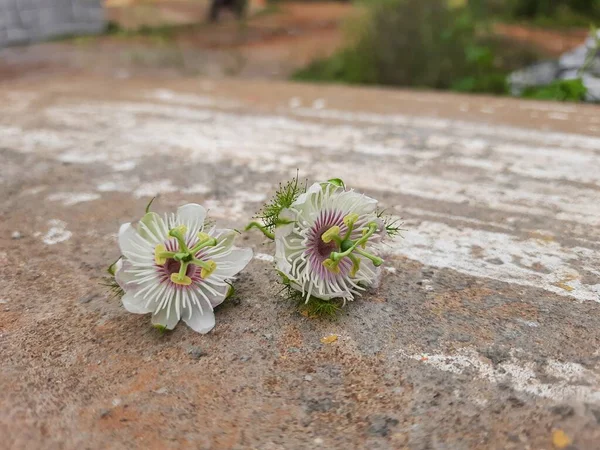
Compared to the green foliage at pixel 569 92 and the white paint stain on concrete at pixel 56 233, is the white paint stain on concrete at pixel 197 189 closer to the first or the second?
the white paint stain on concrete at pixel 56 233

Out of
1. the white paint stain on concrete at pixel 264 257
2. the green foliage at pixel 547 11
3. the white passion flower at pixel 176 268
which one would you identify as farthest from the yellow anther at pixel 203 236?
the green foliage at pixel 547 11

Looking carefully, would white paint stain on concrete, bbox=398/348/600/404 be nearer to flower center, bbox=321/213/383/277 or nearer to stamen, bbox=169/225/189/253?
flower center, bbox=321/213/383/277

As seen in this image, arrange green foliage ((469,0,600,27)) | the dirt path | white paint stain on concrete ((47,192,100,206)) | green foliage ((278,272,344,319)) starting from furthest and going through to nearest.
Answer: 1. green foliage ((469,0,600,27))
2. the dirt path
3. white paint stain on concrete ((47,192,100,206))
4. green foliage ((278,272,344,319))

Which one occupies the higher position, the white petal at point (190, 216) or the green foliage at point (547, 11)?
the white petal at point (190, 216)

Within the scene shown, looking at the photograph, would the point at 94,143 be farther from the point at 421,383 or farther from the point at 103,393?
the point at 421,383

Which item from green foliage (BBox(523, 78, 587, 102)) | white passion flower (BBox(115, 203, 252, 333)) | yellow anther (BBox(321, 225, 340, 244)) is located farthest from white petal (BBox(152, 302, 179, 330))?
green foliage (BBox(523, 78, 587, 102))

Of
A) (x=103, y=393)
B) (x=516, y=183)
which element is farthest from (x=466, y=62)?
(x=103, y=393)

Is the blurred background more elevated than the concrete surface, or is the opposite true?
the concrete surface

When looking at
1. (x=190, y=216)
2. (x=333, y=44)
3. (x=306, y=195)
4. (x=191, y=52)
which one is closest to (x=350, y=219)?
(x=306, y=195)
